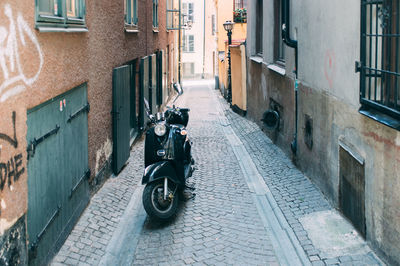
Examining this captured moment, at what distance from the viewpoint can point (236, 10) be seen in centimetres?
2586

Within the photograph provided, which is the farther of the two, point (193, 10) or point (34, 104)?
point (193, 10)

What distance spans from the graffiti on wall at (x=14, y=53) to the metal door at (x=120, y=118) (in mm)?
4287

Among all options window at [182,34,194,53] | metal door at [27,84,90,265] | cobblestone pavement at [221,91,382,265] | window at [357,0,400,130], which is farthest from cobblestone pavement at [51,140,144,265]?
window at [182,34,194,53]

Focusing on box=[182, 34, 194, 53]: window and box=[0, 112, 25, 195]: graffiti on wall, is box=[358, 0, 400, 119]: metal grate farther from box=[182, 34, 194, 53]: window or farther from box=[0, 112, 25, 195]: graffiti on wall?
box=[182, 34, 194, 53]: window

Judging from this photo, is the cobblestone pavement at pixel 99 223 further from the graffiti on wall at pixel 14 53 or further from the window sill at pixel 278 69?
the window sill at pixel 278 69

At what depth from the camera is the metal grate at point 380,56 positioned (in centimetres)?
494

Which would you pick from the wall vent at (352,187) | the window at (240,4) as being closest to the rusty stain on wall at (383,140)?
the wall vent at (352,187)

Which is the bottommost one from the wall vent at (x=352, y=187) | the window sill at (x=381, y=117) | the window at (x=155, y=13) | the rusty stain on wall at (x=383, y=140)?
the wall vent at (x=352, y=187)

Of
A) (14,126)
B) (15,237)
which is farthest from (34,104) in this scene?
(15,237)

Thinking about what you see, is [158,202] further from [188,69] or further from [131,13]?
[188,69]

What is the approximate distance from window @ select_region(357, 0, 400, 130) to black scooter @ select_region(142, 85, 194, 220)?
277cm

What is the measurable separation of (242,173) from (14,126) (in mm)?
5873

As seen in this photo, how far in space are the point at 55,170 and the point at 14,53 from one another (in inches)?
65.9

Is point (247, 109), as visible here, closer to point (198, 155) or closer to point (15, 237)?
point (198, 155)
